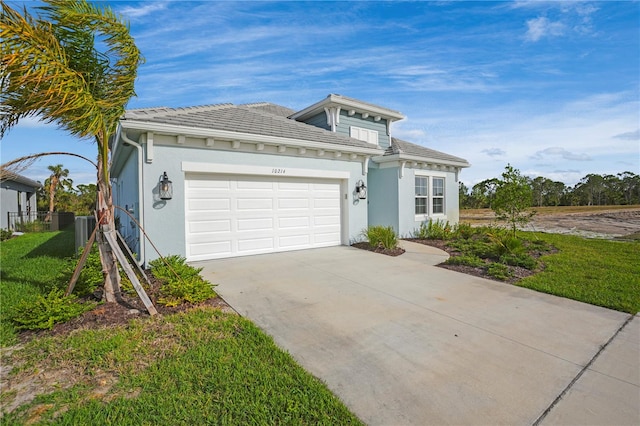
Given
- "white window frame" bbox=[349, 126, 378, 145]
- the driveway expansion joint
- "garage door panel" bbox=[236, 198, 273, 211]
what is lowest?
the driveway expansion joint

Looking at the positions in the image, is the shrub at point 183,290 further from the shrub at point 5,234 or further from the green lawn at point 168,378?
the shrub at point 5,234

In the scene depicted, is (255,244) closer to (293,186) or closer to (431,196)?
(293,186)

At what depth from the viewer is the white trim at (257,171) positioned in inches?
279

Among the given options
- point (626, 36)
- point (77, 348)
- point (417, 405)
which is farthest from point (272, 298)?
point (626, 36)

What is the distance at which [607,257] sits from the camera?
7945mm

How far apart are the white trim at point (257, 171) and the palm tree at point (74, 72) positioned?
272cm

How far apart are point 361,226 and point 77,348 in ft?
26.0

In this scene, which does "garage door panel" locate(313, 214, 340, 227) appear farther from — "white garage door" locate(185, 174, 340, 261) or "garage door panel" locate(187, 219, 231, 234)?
"garage door panel" locate(187, 219, 231, 234)

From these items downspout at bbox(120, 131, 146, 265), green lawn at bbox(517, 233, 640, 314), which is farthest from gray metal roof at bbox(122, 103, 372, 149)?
green lawn at bbox(517, 233, 640, 314)

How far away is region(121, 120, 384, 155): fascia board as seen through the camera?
20.3 feet

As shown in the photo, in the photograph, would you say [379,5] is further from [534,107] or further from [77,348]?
[77,348]

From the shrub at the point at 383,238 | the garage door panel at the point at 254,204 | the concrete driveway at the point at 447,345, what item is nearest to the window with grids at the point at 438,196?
the shrub at the point at 383,238

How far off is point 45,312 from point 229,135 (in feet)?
15.8

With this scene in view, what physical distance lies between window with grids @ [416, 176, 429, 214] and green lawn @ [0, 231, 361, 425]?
9.73m
